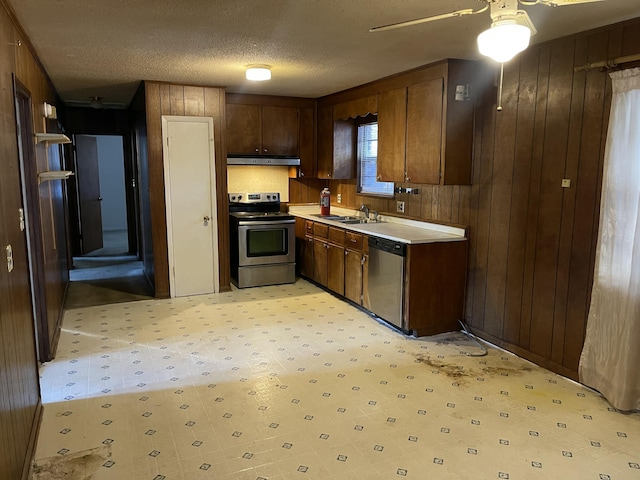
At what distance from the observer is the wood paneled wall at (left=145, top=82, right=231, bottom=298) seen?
5.13 meters

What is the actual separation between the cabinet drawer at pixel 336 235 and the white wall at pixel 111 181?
702 cm

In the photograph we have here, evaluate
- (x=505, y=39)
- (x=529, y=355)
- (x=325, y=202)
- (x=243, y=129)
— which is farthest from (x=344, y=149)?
(x=505, y=39)

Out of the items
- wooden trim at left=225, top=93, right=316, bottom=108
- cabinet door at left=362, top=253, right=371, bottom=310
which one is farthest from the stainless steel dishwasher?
wooden trim at left=225, top=93, right=316, bottom=108

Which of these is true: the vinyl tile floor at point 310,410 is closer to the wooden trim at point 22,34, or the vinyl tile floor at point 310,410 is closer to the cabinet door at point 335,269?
the cabinet door at point 335,269

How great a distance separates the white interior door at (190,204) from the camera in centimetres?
529

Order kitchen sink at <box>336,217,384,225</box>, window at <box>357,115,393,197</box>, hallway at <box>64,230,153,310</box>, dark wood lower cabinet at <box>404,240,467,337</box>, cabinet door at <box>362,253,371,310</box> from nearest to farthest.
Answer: dark wood lower cabinet at <box>404,240,467,337</box>, cabinet door at <box>362,253,371,310</box>, hallway at <box>64,230,153,310</box>, kitchen sink at <box>336,217,384,225</box>, window at <box>357,115,393,197</box>

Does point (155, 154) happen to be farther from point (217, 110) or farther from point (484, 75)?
point (484, 75)

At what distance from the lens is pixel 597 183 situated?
3111 mm

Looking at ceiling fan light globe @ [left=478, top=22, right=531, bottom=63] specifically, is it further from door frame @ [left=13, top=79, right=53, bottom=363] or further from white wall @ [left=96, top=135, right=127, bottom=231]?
white wall @ [left=96, top=135, right=127, bottom=231]

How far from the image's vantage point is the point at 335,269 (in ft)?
17.7

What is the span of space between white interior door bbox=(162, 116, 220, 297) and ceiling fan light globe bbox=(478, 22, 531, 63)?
4.03 m

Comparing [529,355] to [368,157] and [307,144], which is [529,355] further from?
[307,144]

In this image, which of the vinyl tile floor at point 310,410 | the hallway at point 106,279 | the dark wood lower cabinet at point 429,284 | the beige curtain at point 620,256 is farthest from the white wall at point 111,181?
the beige curtain at point 620,256

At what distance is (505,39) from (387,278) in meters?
2.76
